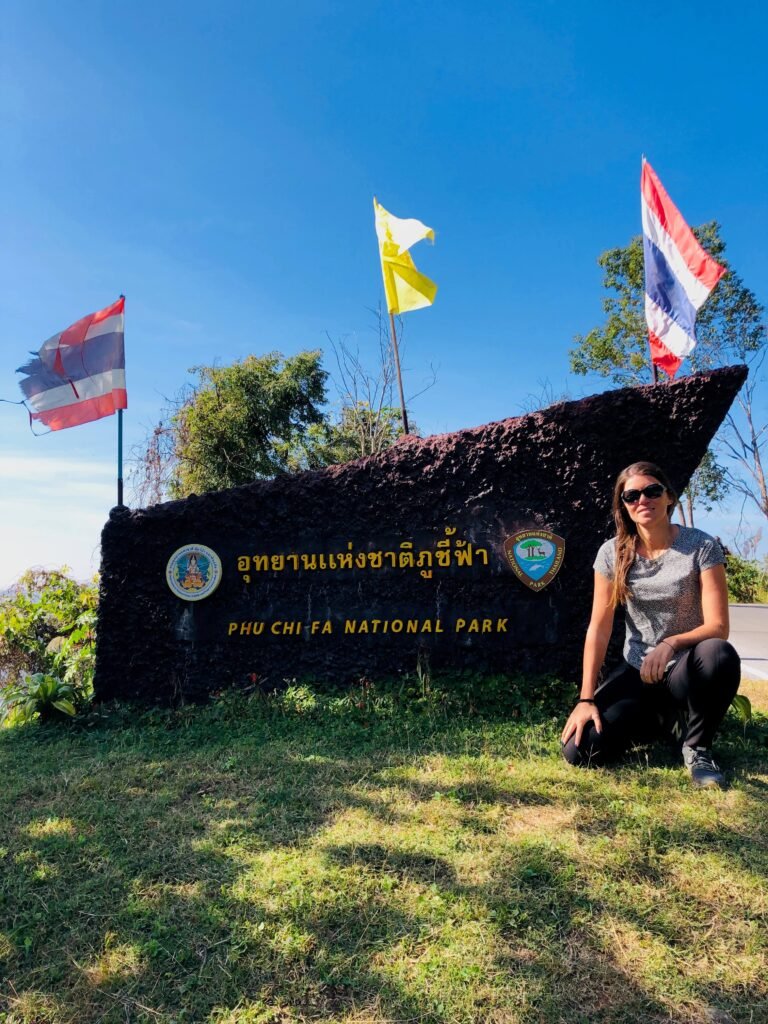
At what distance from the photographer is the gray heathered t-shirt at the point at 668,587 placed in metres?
2.95

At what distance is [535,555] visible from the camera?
4246 mm

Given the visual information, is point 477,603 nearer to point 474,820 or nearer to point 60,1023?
point 474,820

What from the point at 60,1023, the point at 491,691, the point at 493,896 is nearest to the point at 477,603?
the point at 491,691

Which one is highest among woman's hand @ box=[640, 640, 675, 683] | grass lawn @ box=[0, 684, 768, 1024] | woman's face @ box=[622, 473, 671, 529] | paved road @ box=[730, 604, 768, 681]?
woman's face @ box=[622, 473, 671, 529]

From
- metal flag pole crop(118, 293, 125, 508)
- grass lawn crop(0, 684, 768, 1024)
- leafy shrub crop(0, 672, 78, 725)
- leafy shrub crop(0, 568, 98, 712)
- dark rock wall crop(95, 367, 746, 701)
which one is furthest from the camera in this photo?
leafy shrub crop(0, 568, 98, 712)

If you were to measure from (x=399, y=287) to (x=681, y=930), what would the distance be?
546 cm

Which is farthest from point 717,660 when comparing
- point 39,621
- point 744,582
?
point 744,582

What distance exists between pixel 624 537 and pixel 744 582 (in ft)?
44.4

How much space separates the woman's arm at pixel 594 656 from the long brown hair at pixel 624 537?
52mm

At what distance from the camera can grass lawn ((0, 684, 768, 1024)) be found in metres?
1.75

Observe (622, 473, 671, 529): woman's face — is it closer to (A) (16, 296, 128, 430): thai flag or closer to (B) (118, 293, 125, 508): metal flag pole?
(B) (118, 293, 125, 508): metal flag pole

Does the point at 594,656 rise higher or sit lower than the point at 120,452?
lower

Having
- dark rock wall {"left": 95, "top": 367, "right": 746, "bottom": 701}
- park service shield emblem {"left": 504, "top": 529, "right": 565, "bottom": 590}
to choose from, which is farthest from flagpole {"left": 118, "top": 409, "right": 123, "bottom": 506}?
park service shield emblem {"left": 504, "top": 529, "right": 565, "bottom": 590}

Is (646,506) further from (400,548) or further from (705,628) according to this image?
(400,548)
